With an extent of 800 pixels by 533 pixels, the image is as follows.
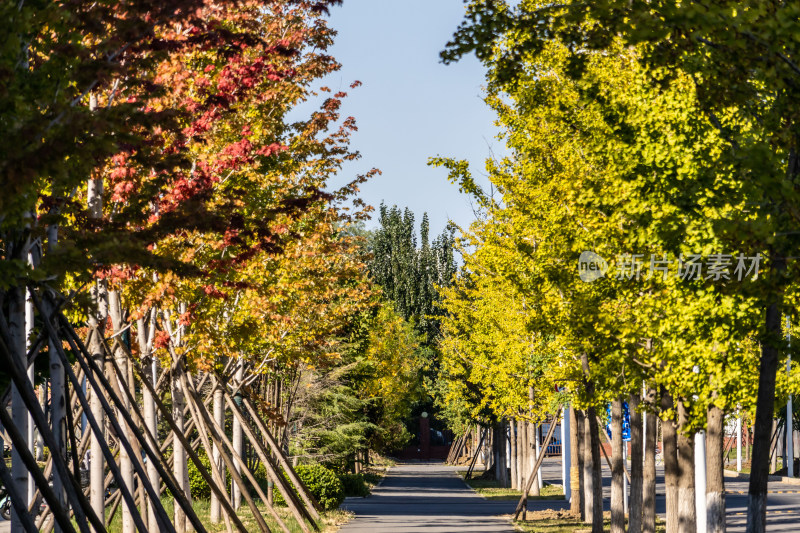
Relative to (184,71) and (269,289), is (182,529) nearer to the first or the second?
(269,289)

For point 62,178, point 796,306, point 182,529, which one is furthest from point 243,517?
point 62,178

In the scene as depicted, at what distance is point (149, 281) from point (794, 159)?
29.6ft

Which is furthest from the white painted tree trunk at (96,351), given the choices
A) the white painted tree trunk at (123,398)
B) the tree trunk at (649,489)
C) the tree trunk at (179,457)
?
the tree trunk at (649,489)

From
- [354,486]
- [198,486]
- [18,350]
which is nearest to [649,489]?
[18,350]

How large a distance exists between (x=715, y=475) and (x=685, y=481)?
4.28ft

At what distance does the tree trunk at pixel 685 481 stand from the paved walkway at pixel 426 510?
801 centimetres

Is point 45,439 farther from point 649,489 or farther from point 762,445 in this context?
point 649,489

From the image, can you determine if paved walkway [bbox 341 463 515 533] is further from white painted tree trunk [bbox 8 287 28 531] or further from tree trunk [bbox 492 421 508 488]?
white painted tree trunk [bbox 8 287 28 531]

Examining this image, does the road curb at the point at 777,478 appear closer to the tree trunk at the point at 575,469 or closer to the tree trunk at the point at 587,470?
the tree trunk at the point at 575,469

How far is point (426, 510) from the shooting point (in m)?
30.6

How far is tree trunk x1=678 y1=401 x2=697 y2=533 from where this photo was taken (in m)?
15.1

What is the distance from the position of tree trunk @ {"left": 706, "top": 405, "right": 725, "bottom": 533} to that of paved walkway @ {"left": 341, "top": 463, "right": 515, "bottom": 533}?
358 inches

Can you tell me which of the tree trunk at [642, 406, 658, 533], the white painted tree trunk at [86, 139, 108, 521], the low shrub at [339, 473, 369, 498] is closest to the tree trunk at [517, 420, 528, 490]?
the low shrub at [339, 473, 369, 498]

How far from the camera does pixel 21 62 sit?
28.1ft
